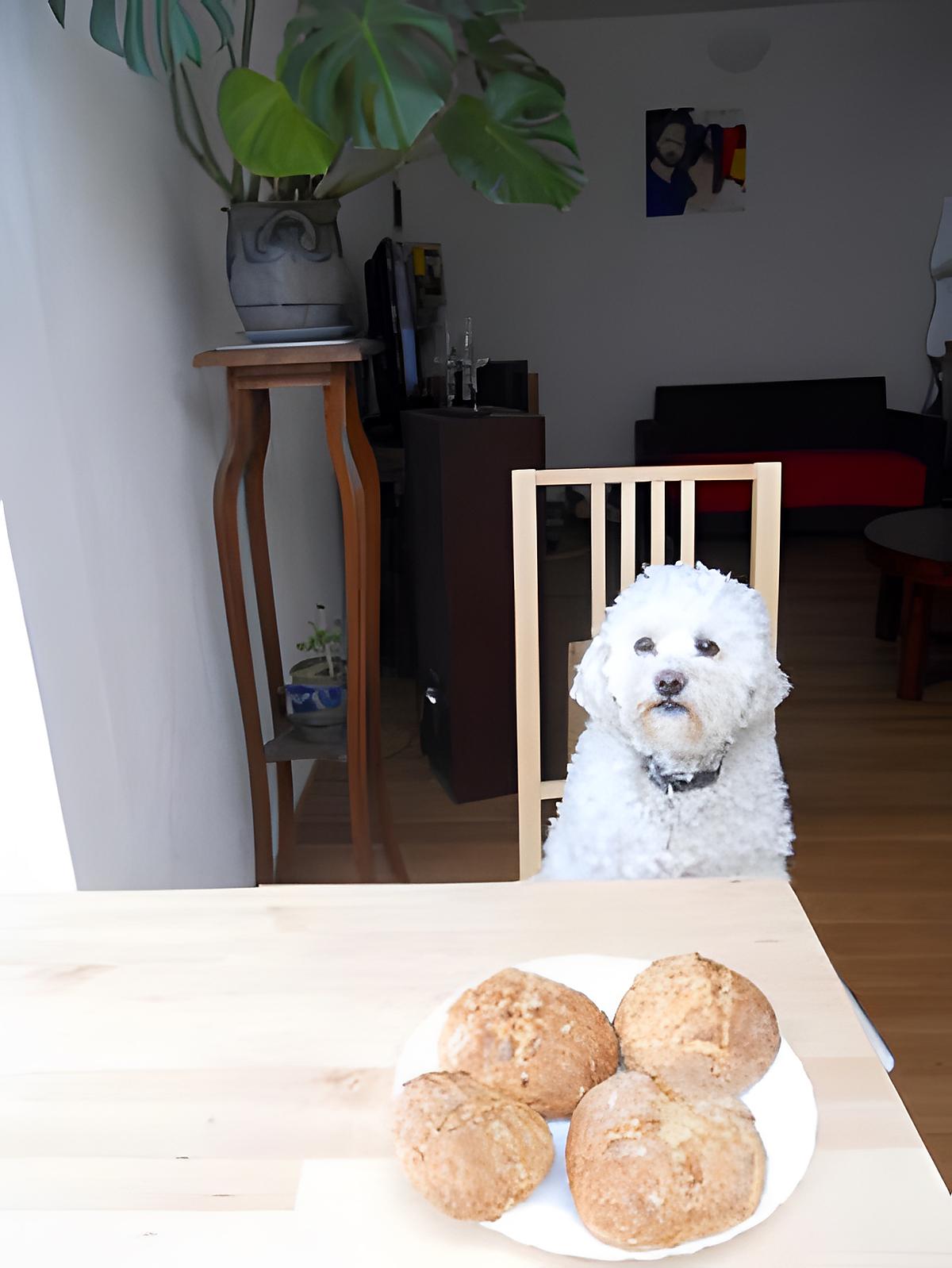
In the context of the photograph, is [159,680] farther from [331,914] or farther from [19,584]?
[331,914]

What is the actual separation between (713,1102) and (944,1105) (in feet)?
3.93

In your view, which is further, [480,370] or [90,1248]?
[480,370]

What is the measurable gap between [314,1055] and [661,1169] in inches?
9.1

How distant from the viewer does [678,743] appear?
102 centimetres

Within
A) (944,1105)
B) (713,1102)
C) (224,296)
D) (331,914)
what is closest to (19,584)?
(331,914)

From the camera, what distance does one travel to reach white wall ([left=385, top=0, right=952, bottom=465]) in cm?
527

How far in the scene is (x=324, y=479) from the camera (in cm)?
300

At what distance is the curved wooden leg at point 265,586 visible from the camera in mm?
1818

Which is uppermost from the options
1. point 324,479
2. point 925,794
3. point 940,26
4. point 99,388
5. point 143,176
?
point 940,26

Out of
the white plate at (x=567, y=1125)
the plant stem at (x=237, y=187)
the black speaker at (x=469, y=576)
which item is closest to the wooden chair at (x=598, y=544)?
the white plate at (x=567, y=1125)

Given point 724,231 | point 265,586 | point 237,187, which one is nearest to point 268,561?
point 265,586

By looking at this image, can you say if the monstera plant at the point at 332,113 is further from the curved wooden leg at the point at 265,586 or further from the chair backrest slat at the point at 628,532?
the chair backrest slat at the point at 628,532

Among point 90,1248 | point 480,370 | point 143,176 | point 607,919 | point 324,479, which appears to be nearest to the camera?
point 90,1248

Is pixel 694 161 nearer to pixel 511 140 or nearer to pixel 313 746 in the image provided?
pixel 511 140
